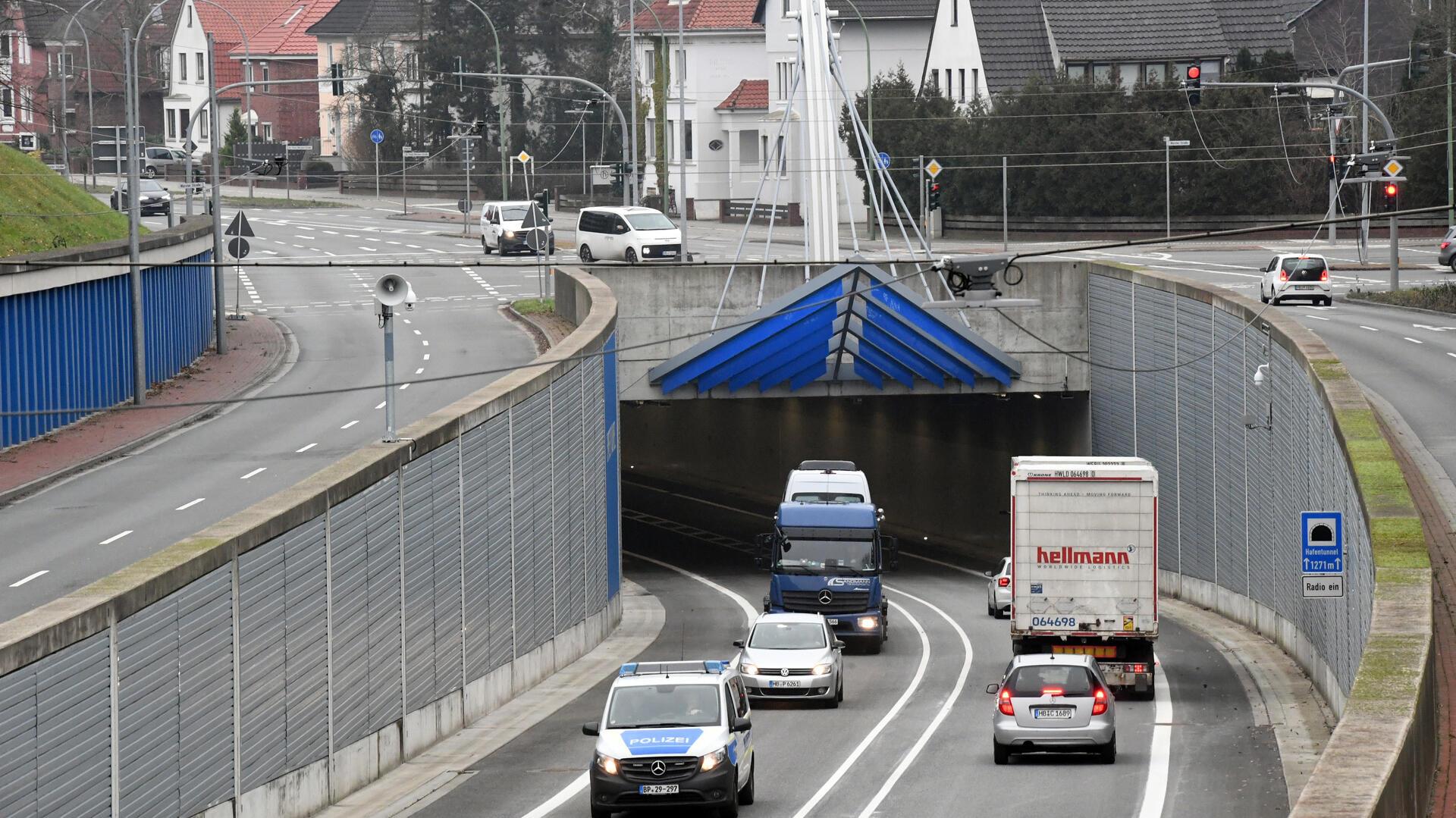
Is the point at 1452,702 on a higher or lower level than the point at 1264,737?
higher

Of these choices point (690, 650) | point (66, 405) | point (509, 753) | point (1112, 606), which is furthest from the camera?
point (66, 405)

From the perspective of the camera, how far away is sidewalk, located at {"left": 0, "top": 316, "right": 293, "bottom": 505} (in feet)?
118

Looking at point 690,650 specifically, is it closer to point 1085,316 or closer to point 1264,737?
point 1264,737

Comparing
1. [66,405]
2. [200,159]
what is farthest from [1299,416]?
[200,159]

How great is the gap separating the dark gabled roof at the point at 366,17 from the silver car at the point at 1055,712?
102 metres

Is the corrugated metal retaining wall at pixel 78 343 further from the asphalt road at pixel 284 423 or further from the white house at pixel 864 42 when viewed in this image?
the white house at pixel 864 42

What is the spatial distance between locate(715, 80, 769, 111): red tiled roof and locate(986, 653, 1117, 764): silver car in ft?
261

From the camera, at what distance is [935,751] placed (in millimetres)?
24031

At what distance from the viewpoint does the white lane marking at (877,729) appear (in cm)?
2050

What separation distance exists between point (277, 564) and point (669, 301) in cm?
2977

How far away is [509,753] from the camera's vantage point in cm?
2405

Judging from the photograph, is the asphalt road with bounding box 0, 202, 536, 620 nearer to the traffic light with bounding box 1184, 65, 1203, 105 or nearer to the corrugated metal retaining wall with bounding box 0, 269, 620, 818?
the corrugated metal retaining wall with bounding box 0, 269, 620, 818

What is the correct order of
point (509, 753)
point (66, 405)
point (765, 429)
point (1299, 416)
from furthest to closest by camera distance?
point (765, 429) < point (66, 405) < point (1299, 416) < point (509, 753)

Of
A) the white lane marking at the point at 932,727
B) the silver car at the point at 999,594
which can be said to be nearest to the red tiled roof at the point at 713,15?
the white lane marking at the point at 932,727
